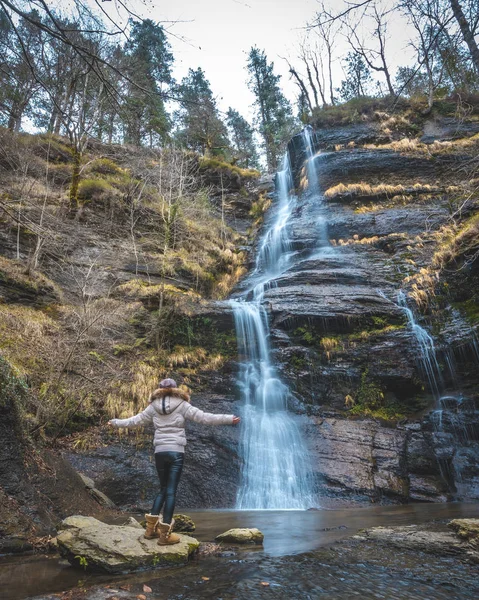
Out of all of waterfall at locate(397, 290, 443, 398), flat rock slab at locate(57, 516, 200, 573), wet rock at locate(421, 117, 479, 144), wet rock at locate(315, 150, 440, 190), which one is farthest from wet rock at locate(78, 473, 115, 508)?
wet rock at locate(421, 117, 479, 144)

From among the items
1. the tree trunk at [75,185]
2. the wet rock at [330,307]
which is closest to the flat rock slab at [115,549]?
the wet rock at [330,307]

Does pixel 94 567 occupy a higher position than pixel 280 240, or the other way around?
pixel 280 240

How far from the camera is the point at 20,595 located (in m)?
2.81

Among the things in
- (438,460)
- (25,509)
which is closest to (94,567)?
(25,509)

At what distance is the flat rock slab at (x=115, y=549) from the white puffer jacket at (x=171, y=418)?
0.89 metres

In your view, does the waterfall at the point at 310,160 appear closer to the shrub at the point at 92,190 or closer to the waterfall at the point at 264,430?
the waterfall at the point at 264,430

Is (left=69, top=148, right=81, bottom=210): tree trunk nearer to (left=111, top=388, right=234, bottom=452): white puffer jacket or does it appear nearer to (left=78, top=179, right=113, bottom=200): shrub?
(left=78, top=179, right=113, bottom=200): shrub

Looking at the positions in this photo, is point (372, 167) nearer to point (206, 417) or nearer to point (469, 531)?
point (469, 531)

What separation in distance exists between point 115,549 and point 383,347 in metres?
9.93

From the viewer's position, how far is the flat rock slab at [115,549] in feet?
11.2

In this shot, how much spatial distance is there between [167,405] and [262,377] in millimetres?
7477

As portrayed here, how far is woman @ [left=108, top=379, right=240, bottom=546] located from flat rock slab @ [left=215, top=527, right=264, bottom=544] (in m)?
0.93

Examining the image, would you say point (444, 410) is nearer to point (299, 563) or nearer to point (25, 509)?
point (299, 563)

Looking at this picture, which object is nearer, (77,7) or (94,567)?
(77,7)
